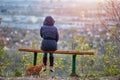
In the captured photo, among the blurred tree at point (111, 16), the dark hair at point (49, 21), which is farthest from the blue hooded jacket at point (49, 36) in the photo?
the blurred tree at point (111, 16)

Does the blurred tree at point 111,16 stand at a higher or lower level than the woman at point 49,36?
higher

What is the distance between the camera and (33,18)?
71.4m

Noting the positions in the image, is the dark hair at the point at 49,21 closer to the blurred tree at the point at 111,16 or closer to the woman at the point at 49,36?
the woman at the point at 49,36

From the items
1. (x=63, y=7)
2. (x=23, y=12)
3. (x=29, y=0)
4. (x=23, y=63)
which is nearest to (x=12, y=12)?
(x=23, y=12)

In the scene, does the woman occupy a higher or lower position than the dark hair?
lower

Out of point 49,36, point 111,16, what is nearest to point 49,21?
point 49,36

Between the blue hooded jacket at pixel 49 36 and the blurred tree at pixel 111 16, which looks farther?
the blurred tree at pixel 111 16

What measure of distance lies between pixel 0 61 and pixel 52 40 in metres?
2.66

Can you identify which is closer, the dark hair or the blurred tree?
the dark hair

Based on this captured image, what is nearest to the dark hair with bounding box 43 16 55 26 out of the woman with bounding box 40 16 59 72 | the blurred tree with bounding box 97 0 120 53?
the woman with bounding box 40 16 59 72

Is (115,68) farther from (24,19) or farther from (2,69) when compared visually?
(24,19)

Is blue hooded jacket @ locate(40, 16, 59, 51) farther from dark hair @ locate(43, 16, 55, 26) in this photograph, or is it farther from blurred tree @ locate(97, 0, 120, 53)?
blurred tree @ locate(97, 0, 120, 53)

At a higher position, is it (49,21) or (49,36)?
(49,21)

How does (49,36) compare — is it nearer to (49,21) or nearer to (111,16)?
(49,21)
